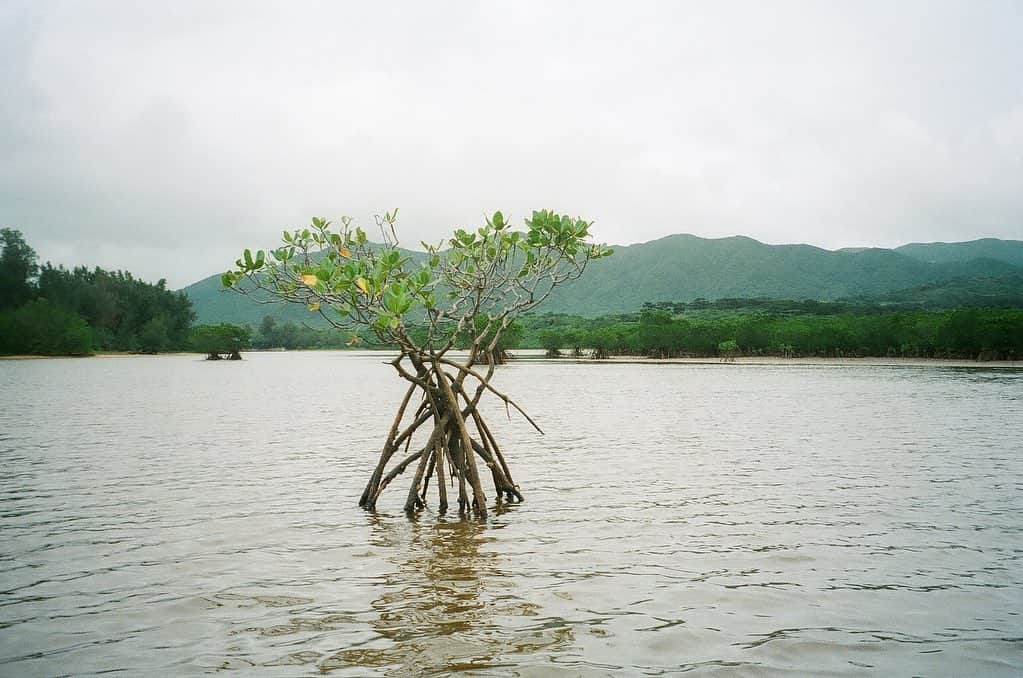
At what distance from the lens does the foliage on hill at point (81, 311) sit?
124m

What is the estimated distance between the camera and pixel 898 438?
24125 mm

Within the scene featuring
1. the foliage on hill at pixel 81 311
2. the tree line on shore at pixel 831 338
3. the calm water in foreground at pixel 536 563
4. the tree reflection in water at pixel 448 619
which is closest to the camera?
the tree reflection in water at pixel 448 619

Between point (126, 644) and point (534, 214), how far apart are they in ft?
28.0

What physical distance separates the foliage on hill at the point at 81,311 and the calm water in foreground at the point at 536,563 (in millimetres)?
118195

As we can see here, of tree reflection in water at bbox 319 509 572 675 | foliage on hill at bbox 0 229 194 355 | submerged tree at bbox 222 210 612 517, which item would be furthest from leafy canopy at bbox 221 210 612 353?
foliage on hill at bbox 0 229 194 355

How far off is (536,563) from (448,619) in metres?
2.35

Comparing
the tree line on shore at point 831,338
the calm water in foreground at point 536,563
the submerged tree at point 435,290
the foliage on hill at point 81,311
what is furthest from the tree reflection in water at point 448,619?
the foliage on hill at point 81,311

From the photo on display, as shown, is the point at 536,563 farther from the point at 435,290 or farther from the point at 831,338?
the point at 831,338

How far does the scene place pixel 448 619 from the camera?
8133 mm

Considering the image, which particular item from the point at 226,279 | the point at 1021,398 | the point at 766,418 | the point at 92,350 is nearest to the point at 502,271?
the point at 226,279

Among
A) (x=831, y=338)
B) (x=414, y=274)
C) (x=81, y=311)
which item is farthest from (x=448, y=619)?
(x=81, y=311)

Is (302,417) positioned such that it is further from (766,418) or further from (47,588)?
(47,588)

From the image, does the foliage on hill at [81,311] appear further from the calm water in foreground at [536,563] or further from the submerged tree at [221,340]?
the calm water in foreground at [536,563]

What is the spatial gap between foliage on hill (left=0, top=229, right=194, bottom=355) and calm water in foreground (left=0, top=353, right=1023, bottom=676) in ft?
388
